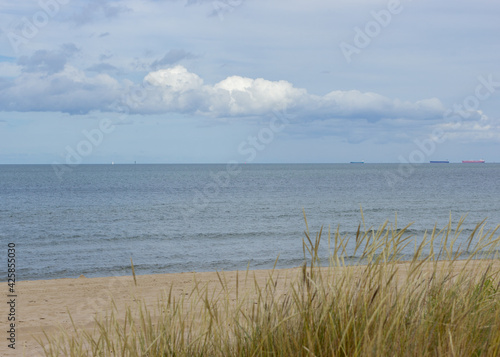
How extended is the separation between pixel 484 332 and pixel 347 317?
0.92 m

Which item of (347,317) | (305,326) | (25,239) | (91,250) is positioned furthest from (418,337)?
(25,239)

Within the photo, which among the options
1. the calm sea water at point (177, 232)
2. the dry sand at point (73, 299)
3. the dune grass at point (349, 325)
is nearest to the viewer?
the dune grass at point (349, 325)

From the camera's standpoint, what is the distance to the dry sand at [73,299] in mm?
7655

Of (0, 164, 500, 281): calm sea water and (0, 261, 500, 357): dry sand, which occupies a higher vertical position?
(0, 261, 500, 357): dry sand

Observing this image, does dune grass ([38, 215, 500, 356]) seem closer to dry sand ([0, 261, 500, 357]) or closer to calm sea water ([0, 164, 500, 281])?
dry sand ([0, 261, 500, 357])

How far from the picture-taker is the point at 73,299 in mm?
10516

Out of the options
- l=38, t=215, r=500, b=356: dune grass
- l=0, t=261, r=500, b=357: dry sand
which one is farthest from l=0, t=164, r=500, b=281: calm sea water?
l=38, t=215, r=500, b=356: dune grass

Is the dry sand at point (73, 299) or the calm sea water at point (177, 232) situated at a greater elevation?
the dry sand at point (73, 299)

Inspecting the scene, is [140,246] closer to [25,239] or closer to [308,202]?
[25,239]

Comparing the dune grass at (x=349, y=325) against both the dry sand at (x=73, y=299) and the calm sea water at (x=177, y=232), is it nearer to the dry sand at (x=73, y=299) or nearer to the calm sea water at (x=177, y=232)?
the dry sand at (x=73, y=299)

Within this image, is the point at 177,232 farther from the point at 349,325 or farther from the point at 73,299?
the point at 349,325

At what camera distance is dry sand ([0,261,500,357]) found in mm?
7655

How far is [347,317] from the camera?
3199 mm

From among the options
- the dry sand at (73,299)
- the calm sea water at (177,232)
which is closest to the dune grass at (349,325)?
the dry sand at (73,299)
